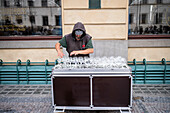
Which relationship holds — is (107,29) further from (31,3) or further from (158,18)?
(31,3)

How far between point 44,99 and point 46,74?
1.45 m

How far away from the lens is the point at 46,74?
6.13 metres

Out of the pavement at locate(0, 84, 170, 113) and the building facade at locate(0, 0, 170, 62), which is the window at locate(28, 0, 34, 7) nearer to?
the building facade at locate(0, 0, 170, 62)

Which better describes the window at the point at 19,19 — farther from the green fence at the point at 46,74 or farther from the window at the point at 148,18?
the window at the point at 148,18

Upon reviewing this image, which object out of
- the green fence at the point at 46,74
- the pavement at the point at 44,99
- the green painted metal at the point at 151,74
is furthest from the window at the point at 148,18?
the pavement at the point at 44,99

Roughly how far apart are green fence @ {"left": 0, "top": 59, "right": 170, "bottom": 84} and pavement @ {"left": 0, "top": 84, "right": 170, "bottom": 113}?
30cm

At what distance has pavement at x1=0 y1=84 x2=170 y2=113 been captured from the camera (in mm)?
4254

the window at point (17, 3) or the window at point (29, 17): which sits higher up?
the window at point (17, 3)

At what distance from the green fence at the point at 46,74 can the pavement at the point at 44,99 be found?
0.30m

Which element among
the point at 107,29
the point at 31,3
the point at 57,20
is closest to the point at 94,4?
the point at 107,29

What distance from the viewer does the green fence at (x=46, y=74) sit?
608cm

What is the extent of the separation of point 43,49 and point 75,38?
3050 mm

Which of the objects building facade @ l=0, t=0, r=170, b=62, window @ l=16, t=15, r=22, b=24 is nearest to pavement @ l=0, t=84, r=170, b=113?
building facade @ l=0, t=0, r=170, b=62

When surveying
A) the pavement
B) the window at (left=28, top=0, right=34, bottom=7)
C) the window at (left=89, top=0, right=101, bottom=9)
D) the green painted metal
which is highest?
the window at (left=28, top=0, right=34, bottom=7)
